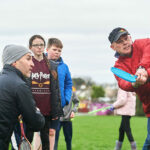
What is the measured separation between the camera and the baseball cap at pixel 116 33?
518cm

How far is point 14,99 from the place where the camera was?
411 centimetres

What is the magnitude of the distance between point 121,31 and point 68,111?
10.6 feet

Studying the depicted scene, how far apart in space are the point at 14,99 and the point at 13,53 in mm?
570

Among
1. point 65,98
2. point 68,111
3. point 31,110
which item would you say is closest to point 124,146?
point 68,111

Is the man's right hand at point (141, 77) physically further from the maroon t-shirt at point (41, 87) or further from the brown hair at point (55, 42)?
the brown hair at point (55, 42)

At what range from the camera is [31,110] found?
4.18m

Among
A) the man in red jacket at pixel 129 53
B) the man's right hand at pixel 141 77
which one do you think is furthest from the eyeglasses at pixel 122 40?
the man's right hand at pixel 141 77

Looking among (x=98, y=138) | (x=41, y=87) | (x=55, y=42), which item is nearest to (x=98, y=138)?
(x=98, y=138)

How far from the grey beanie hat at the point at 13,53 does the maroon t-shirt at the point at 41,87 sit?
1693mm

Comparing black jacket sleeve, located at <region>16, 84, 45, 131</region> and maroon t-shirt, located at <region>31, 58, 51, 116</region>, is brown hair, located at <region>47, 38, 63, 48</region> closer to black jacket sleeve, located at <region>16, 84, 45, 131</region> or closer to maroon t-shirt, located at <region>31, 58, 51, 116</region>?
maroon t-shirt, located at <region>31, 58, 51, 116</region>

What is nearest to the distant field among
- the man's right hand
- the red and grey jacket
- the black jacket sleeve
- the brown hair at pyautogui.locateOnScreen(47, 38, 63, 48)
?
the brown hair at pyautogui.locateOnScreen(47, 38, 63, 48)

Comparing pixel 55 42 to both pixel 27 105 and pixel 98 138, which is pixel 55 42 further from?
pixel 98 138

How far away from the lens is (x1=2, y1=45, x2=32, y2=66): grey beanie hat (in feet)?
14.4

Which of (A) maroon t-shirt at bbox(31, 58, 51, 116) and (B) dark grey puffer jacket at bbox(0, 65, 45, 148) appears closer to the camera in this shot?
(B) dark grey puffer jacket at bbox(0, 65, 45, 148)
